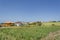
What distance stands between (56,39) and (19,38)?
5.05 metres

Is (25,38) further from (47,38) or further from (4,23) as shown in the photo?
(4,23)

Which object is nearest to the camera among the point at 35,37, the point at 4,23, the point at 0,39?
the point at 0,39

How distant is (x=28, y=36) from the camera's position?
24.2 meters

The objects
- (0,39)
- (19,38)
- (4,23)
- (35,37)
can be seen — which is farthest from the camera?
(4,23)

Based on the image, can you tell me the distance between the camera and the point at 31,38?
23062 millimetres

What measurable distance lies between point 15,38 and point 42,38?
4.39 m

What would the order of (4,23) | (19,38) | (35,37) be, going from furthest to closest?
(4,23) → (35,37) → (19,38)

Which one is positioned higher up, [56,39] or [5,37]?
[5,37]

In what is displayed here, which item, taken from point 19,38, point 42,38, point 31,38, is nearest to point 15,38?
point 19,38

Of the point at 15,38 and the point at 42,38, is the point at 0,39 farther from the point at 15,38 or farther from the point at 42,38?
the point at 42,38

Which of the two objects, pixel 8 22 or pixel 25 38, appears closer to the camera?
pixel 25 38

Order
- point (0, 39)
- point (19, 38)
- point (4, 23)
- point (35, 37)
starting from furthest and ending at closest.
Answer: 1. point (4, 23)
2. point (35, 37)
3. point (19, 38)
4. point (0, 39)

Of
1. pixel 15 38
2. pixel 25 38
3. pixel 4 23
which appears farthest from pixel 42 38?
pixel 4 23

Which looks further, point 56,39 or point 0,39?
point 56,39
